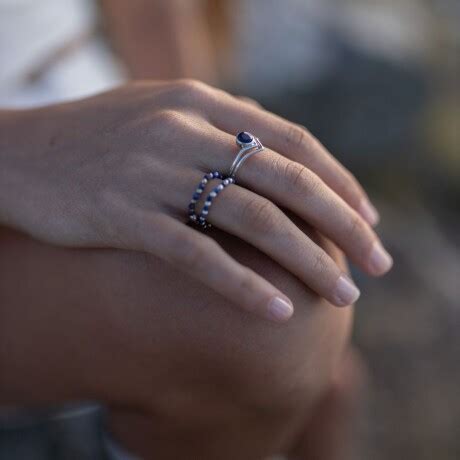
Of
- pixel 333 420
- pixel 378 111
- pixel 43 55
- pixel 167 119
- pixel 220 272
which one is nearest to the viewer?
pixel 220 272

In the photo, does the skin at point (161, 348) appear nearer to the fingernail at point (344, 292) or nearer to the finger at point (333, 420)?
the fingernail at point (344, 292)

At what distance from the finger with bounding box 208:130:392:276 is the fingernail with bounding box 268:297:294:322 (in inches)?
5.0

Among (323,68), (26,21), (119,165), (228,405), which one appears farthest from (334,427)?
(323,68)

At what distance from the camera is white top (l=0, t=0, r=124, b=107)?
116 centimetres

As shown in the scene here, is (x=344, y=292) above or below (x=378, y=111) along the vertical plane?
below

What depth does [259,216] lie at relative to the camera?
71 cm

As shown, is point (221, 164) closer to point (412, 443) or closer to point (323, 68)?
point (412, 443)

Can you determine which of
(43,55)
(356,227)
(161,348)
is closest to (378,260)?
(356,227)

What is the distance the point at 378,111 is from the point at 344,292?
1.56 meters

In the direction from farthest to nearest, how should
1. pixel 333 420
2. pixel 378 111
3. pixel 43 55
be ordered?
pixel 378 111, pixel 43 55, pixel 333 420

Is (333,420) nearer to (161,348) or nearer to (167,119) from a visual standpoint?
(161,348)

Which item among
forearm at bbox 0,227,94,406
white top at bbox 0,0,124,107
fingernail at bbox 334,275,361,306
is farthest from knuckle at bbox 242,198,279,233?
white top at bbox 0,0,124,107

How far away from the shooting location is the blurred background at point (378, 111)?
1.45m

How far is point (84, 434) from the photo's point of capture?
1.26 m
